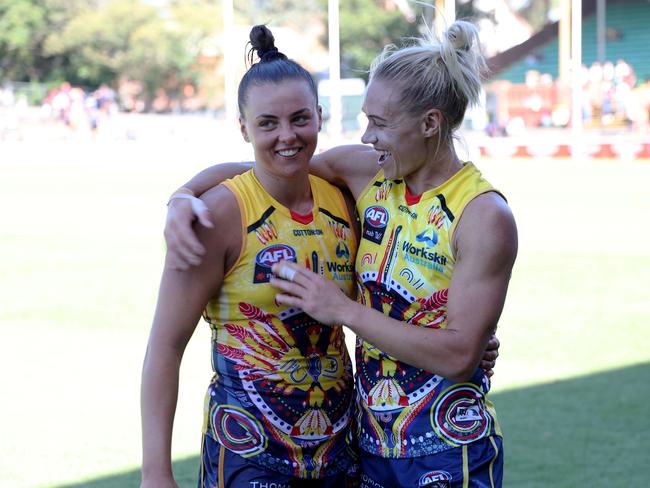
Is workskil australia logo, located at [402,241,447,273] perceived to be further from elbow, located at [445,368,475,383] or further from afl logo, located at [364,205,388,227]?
elbow, located at [445,368,475,383]

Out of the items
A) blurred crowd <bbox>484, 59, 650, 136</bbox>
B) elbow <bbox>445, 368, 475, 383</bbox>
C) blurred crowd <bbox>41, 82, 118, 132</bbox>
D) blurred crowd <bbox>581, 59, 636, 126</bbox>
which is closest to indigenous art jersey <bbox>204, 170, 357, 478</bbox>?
elbow <bbox>445, 368, 475, 383</bbox>

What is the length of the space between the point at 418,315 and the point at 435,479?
473 mm

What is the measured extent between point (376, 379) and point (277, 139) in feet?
2.55

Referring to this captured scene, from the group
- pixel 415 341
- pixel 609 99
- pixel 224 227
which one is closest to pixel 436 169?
pixel 415 341

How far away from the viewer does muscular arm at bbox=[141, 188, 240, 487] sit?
2848 millimetres

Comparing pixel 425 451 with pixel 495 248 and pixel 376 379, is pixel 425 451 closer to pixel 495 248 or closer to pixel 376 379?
pixel 376 379

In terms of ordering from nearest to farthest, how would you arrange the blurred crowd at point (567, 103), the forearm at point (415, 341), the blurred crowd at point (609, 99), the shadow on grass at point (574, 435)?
the forearm at point (415, 341) < the shadow on grass at point (574, 435) < the blurred crowd at point (609, 99) < the blurred crowd at point (567, 103)

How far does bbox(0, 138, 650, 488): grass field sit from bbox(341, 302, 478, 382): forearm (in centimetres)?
252

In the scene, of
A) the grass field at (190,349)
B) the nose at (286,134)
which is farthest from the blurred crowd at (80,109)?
the nose at (286,134)

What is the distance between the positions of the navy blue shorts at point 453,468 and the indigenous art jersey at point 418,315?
0.08 ft

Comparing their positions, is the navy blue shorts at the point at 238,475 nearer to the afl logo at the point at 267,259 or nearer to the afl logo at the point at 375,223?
the afl logo at the point at 267,259

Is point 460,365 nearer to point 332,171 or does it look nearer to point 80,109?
point 332,171

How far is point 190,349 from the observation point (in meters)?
7.96

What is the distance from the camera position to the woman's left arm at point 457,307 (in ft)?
9.15
